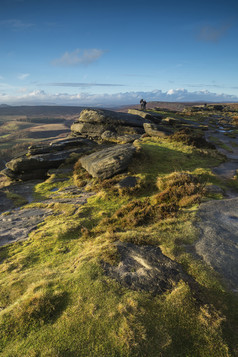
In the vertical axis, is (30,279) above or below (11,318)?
below

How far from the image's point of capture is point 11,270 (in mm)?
8633

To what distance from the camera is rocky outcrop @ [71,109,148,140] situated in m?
35.4

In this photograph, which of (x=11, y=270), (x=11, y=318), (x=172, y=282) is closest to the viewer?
(x=11, y=318)

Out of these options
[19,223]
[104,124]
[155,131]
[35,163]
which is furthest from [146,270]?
[104,124]

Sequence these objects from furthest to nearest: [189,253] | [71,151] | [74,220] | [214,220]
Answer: [71,151] → [74,220] → [214,220] → [189,253]

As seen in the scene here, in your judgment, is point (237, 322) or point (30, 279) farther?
point (30, 279)

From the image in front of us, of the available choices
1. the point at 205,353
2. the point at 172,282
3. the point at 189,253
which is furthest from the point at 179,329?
the point at 189,253

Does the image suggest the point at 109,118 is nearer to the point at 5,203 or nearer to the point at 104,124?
the point at 104,124

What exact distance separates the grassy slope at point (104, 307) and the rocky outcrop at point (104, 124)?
90.8ft

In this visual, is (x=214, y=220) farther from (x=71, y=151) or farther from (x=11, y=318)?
(x=71, y=151)

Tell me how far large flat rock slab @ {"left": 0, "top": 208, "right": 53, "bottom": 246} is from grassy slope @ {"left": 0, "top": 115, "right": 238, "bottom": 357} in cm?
187

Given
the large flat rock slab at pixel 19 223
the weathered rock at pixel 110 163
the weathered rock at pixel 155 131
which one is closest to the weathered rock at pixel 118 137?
the weathered rock at pixel 155 131

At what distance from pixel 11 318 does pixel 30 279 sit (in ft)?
6.75

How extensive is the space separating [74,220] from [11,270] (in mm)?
4546
